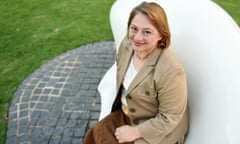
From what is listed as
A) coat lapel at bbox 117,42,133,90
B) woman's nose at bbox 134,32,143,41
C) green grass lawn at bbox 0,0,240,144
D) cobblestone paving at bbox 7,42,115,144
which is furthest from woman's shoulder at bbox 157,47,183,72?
green grass lawn at bbox 0,0,240,144

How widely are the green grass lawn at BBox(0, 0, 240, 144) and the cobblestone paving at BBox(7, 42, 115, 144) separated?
0.61 feet

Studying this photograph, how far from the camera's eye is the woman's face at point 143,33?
5.33ft

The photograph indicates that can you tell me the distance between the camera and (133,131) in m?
1.83

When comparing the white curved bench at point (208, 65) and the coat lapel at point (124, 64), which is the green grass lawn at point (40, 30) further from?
the white curved bench at point (208, 65)

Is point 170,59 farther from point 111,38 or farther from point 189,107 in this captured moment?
point 111,38

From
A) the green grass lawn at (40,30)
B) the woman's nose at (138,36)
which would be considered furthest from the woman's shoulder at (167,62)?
the green grass lawn at (40,30)

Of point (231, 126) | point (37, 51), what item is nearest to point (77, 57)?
point (37, 51)

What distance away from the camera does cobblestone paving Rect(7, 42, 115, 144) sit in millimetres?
3057

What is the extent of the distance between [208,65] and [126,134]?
71cm

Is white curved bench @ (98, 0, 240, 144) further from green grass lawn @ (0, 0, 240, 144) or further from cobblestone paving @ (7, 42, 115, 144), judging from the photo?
green grass lawn @ (0, 0, 240, 144)

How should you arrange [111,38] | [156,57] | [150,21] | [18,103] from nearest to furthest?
[150,21] < [156,57] < [18,103] < [111,38]

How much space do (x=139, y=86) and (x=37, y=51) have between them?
3199 mm

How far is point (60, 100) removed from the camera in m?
3.49

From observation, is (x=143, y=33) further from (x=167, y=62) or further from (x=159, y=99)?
(x=159, y=99)
